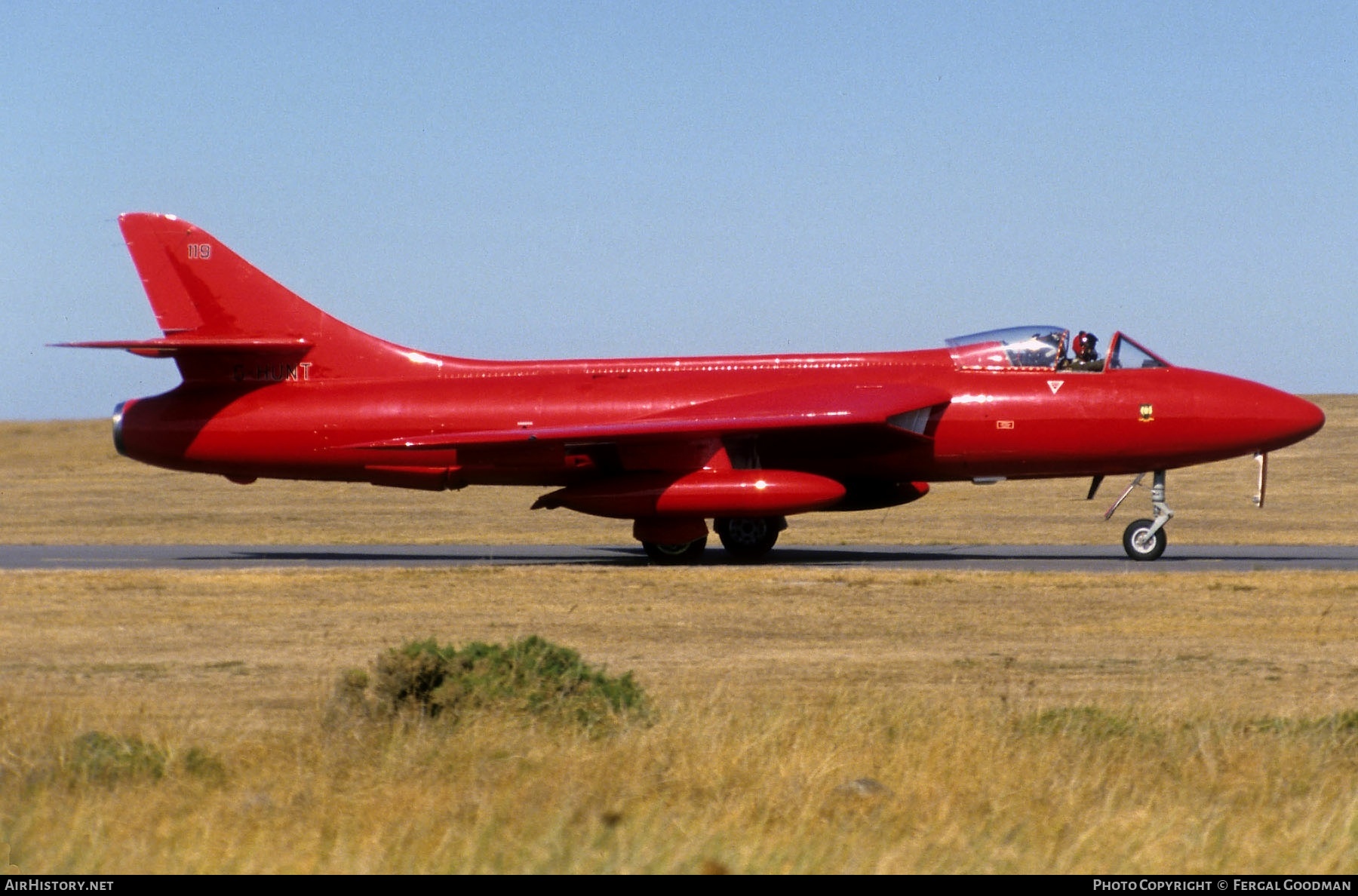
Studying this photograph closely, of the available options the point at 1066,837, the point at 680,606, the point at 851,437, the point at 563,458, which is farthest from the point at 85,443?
the point at 1066,837

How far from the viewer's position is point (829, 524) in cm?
3131

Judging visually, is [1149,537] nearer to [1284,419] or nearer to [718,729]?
[1284,419]

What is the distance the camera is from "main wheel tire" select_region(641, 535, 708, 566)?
21158mm

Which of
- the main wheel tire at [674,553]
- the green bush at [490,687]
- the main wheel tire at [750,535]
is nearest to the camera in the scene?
the green bush at [490,687]

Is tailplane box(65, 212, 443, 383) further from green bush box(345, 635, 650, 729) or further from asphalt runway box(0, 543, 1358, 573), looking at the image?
green bush box(345, 635, 650, 729)

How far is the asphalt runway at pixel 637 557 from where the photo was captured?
2030 cm

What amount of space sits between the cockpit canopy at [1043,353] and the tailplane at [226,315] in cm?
807

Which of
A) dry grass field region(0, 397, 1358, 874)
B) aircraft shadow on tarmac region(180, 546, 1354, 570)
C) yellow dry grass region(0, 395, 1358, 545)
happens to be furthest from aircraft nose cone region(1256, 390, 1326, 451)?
Result: yellow dry grass region(0, 395, 1358, 545)

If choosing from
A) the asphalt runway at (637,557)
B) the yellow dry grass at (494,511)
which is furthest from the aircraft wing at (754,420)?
the yellow dry grass at (494,511)

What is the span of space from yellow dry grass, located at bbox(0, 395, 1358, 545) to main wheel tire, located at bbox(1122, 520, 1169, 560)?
18.2 feet

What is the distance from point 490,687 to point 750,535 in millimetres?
13159

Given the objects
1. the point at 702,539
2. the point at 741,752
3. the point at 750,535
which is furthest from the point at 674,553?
the point at 741,752

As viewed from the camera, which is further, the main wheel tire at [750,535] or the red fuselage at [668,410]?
the main wheel tire at [750,535]

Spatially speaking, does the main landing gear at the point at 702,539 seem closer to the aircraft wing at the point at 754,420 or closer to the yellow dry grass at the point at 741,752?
the aircraft wing at the point at 754,420
